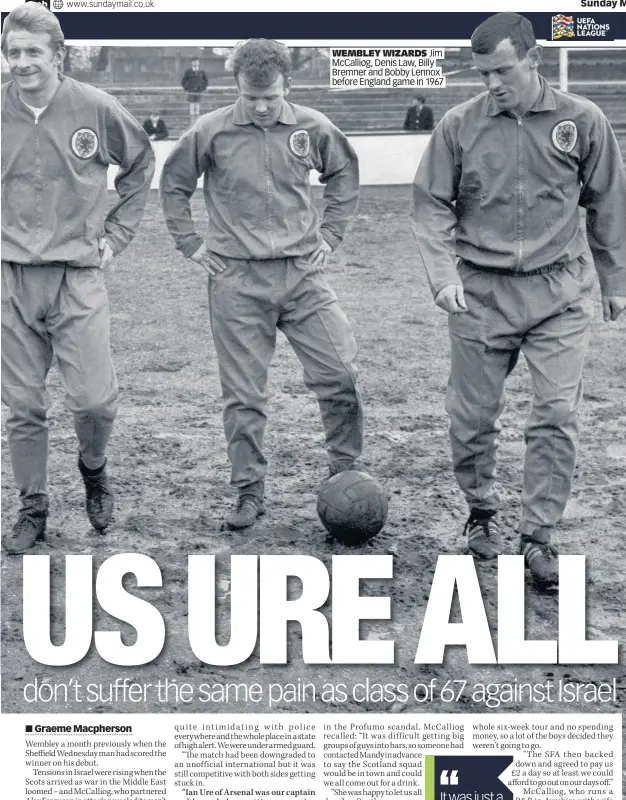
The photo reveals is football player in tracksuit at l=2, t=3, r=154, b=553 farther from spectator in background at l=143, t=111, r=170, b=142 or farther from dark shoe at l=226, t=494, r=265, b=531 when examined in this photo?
spectator in background at l=143, t=111, r=170, b=142

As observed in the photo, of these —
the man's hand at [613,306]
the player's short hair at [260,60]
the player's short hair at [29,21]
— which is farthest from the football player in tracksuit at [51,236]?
the man's hand at [613,306]

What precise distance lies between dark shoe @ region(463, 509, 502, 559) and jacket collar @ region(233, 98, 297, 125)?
192cm

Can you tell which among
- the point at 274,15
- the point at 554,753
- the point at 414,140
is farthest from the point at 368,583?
the point at 414,140

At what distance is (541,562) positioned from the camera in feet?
17.8

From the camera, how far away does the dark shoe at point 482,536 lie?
5.74 metres

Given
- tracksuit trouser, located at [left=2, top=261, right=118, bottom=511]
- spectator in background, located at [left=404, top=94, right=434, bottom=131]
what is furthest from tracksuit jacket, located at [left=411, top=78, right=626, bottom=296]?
spectator in background, located at [left=404, top=94, right=434, bottom=131]

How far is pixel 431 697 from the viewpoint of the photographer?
4641 mm

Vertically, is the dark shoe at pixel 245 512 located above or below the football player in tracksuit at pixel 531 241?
below

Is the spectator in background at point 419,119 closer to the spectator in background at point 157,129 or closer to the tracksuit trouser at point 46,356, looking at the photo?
the spectator in background at point 157,129

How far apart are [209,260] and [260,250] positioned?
0.88ft

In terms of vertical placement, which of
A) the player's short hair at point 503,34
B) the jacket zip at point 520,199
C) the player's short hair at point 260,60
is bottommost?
the jacket zip at point 520,199

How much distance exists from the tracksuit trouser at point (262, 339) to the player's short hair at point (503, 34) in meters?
1.35

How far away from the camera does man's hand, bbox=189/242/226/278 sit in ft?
19.7

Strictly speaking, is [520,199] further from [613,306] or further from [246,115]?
[246,115]
